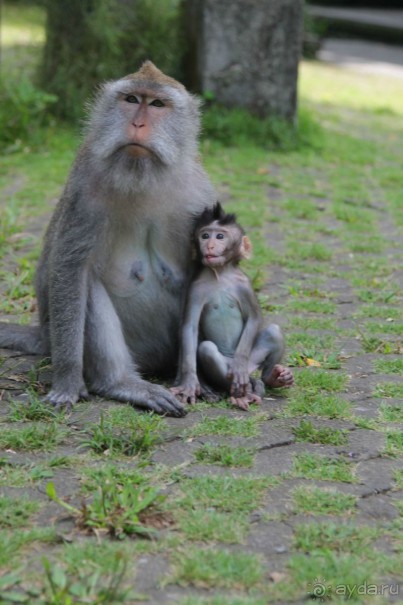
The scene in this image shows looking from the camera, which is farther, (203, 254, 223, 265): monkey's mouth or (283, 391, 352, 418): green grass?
(203, 254, 223, 265): monkey's mouth

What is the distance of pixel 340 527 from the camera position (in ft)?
10.6

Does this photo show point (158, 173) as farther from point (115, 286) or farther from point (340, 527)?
point (340, 527)

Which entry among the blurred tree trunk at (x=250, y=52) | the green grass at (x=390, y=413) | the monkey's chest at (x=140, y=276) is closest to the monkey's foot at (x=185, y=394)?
the monkey's chest at (x=140, y=276)

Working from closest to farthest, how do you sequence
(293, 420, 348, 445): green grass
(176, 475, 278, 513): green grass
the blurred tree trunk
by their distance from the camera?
(176, 475, 278, 513): green grass
(293, 420, 348, 445): green grass
the blurred tree trunk

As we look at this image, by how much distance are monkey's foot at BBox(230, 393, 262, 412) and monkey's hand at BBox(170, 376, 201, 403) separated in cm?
17

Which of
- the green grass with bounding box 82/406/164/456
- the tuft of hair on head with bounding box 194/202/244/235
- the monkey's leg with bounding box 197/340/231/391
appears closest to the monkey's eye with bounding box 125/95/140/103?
the tuft of hair on head with bounding box 194/202/244/235

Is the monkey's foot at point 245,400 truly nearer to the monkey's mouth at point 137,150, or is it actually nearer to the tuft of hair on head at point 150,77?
the monkey's mouth at point 137,150

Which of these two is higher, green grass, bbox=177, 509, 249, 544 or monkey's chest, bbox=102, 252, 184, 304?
monkey's chest, bbox=102, 252, 184, 304

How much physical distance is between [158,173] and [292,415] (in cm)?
125

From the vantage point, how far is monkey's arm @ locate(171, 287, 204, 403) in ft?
14.4

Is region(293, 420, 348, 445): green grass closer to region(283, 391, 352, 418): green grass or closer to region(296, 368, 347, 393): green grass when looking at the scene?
region(283, 391, 352, 418): green grass

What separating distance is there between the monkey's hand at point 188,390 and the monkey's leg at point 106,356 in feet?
0.28

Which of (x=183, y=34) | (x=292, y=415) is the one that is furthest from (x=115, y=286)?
(x=183, y=34)

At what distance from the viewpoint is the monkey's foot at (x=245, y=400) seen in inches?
171
